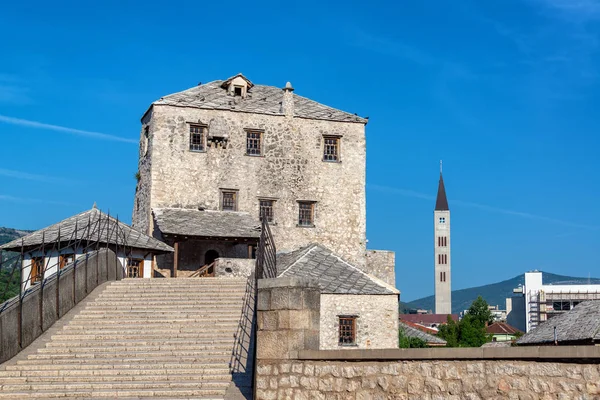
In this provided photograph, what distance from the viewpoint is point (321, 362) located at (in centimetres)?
1040

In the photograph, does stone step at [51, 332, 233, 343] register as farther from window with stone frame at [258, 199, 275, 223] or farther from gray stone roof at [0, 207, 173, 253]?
window with stone frame at [258, 199, 275, 223]

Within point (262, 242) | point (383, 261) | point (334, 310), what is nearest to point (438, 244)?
point (383, 261)

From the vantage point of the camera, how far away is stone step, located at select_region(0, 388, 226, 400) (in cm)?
1271

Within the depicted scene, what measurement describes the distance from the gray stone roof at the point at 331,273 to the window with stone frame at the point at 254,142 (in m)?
6.28

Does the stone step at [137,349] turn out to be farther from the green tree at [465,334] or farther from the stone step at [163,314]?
the green tree at [465,334]

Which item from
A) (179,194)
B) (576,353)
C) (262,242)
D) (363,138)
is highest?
(363,138)

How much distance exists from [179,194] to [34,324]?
1865cm

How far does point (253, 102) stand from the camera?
1457 inches

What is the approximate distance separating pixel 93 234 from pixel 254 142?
35.6 ft

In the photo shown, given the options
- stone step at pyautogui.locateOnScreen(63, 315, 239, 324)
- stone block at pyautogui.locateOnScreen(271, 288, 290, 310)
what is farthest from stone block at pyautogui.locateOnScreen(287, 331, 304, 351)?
stone step at pyautogui.locateOnScreen(63, 315, 239, 324)

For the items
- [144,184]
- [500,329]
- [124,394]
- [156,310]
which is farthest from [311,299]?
[500,329]

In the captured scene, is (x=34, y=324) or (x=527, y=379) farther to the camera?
(x=34, y=324)

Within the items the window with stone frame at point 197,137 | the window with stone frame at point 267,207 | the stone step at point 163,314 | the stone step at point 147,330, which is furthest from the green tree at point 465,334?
the stone step at point 147,330

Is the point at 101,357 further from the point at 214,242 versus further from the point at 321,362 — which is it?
the point at 214,242
